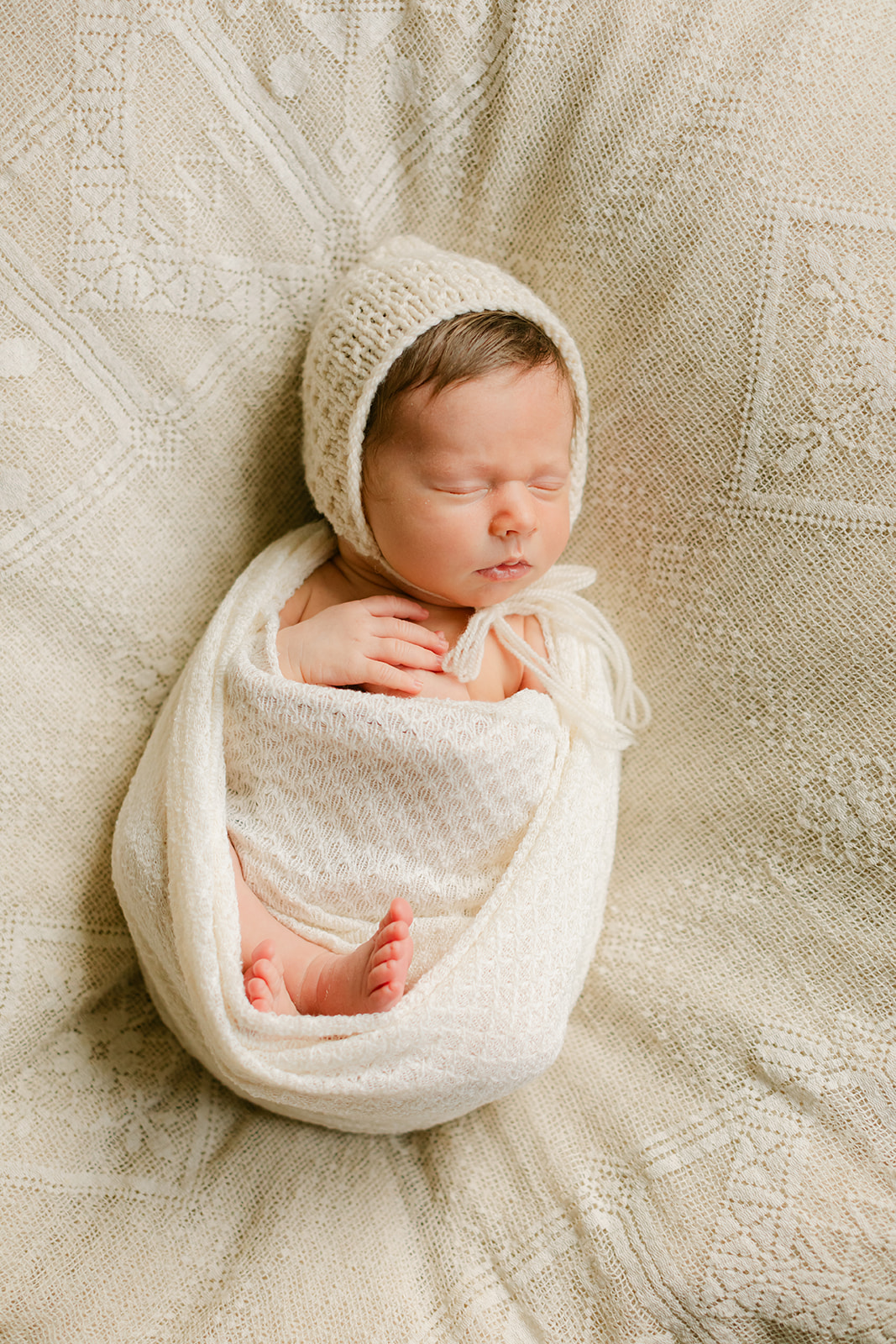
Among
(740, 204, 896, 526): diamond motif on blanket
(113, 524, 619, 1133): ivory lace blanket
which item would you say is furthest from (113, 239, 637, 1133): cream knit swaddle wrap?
(740, 204, 896, 526): diamond motif on blanket

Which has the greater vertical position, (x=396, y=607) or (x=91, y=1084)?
(x=396, y=607)

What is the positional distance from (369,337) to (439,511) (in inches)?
8.8

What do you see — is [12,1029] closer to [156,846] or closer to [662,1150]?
[156,846]

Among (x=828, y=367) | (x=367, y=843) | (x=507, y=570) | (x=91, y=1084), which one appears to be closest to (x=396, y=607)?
(x=507, y=570)

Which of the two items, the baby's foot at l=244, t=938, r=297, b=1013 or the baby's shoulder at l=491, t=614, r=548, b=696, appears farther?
the baby's shoulder at l=491, t=614, r=548, b=696

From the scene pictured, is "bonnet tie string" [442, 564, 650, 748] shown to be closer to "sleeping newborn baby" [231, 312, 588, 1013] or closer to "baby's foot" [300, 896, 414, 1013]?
"sleeping newborn baby" [231, 312, 588, 1013]

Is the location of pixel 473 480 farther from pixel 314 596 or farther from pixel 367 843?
pixel 367 843

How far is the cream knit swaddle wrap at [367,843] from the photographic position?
1085mm

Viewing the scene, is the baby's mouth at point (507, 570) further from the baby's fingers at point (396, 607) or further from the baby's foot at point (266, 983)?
the baby's foot at point (266, 983)

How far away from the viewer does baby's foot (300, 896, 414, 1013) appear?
1.03 metres

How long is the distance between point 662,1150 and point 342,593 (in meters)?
0.79

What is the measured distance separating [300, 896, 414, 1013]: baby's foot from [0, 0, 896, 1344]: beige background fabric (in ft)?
0.65

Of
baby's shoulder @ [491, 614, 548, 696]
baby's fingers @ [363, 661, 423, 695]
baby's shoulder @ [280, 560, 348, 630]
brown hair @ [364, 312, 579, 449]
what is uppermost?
brown hair @ [364, 312, 579, 449]

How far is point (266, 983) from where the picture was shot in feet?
3.55
